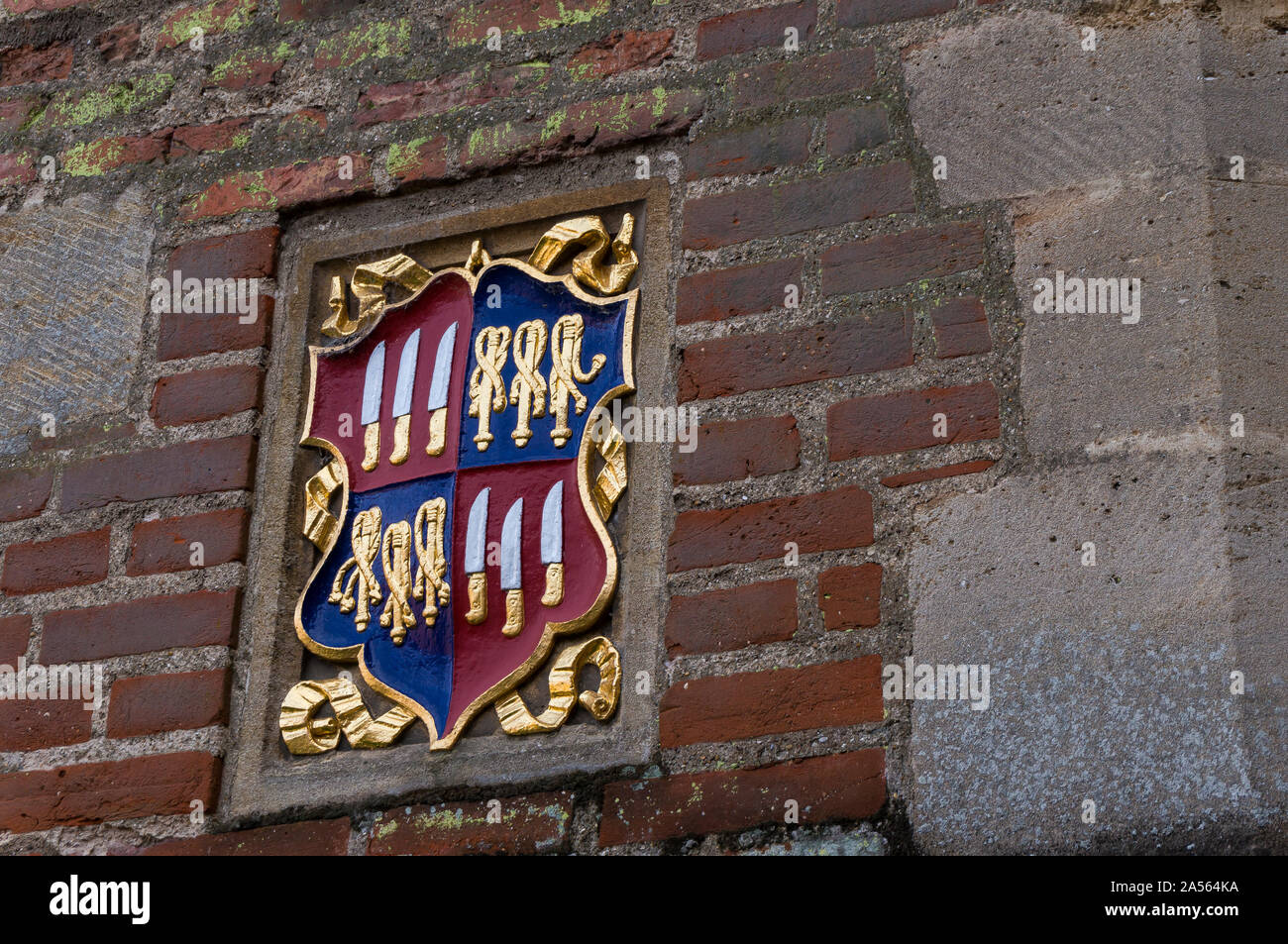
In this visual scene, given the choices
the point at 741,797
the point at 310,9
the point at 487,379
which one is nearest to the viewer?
the point at 741,797

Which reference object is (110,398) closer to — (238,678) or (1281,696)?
(238,678)

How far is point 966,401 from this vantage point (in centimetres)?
194

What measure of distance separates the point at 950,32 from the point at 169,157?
1182mm

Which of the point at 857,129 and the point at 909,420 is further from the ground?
the point at 857,129

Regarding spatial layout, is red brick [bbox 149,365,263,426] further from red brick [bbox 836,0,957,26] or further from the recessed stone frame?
red brick [bbox 836,0,957,26]

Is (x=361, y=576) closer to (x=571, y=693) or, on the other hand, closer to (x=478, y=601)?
(x=478, y=601)

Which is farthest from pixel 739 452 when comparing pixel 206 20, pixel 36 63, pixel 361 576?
pixel 36 63

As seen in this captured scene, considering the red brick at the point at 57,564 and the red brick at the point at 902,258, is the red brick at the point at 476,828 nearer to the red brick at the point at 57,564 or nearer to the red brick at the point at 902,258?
the red brick at the point at 57,564

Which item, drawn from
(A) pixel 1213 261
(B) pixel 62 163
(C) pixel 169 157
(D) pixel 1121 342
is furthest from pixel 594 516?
(B) pixel 62 163

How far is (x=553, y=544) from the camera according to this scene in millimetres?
2068

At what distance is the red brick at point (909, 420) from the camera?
1.93 meters

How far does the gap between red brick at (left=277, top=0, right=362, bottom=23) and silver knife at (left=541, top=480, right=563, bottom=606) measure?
900 mm

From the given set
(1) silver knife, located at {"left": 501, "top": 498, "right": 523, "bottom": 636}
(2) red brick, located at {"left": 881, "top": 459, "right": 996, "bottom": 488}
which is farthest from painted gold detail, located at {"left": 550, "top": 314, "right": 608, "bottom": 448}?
(2) red brick, located at {"left": 881, "top": 459, "right": 996, "bottom": 488}

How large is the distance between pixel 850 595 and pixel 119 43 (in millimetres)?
1539
